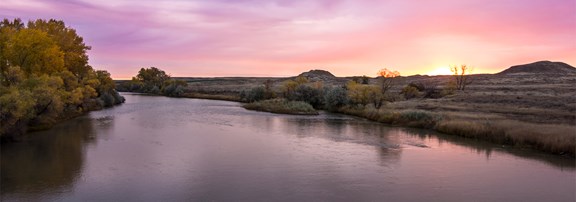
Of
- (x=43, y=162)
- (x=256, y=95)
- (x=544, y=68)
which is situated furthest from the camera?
(x=544, y=68)

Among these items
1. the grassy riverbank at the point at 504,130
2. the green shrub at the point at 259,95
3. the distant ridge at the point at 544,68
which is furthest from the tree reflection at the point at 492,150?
the distant ridge at the point at 544,68

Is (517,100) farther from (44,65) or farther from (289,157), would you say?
(44,65)

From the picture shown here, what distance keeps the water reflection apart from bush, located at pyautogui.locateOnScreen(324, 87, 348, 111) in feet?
106

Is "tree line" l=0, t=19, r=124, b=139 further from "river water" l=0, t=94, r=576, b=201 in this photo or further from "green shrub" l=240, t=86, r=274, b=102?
"green shrub" l=240, t=86, r=274, b=102

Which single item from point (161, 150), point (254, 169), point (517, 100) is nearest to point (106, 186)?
point (254, 169)

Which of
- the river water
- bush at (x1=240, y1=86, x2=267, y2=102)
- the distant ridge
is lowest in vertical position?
the river water

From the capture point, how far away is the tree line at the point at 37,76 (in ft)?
85.2

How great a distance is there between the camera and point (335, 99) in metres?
57.7

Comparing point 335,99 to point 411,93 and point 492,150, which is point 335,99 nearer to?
point 411,93


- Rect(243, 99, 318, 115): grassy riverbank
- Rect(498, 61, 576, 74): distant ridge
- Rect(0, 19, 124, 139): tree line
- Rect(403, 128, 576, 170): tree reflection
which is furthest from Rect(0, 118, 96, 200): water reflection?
Rect(498, 61, 576, 74): distant ridge

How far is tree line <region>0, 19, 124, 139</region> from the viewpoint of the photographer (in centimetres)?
2597

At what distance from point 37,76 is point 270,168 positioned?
923 inches

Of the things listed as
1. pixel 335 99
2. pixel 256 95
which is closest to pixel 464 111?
pixel 335 99

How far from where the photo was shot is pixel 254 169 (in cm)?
2044
